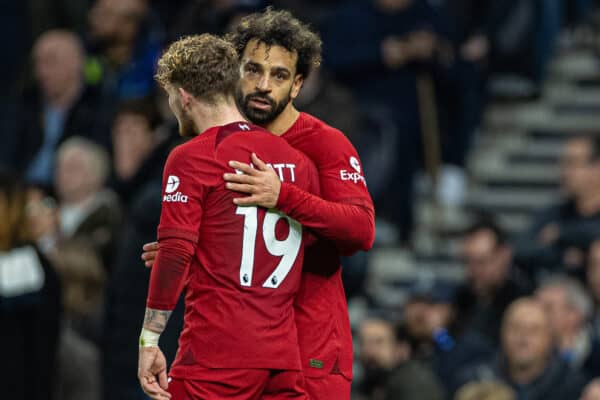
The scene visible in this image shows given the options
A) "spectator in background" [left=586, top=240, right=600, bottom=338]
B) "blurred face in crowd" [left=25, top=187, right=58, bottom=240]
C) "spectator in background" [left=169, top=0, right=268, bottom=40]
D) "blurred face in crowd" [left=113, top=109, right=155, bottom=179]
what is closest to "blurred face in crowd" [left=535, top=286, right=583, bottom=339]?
"spectator in background" [left=586, top=240, right=600, bottom=338]

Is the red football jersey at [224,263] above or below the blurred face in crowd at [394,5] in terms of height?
below

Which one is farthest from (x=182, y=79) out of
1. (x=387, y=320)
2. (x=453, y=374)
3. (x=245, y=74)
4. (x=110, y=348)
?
(x=387, y=320)

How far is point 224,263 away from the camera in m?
4.43

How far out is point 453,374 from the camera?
9.02 metres

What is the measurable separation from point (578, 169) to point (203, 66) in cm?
558

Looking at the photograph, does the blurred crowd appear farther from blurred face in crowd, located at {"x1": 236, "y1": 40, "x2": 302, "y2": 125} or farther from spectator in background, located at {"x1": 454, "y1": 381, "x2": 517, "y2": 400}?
blurred face in crowd, located at {"x1": 236, "y1": 40, "x2": 302, "y2": 125}

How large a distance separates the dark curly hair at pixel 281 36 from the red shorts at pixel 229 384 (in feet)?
3.07

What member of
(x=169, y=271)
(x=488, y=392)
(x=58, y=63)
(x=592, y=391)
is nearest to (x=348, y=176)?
(x=169, y=271)

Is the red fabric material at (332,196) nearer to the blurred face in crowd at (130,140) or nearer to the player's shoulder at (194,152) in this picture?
the player's shoulder at (194,152)

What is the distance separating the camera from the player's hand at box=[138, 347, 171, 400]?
Answer: 4.36 meters

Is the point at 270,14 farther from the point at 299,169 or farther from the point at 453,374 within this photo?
the point at 453,374

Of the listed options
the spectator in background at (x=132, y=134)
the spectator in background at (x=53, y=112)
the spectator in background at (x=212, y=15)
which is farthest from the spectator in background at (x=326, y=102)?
the spectator in background at (x=53, y=112)

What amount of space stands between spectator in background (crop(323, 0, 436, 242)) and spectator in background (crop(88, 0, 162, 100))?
4.32ft

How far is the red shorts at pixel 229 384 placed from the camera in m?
4.40
